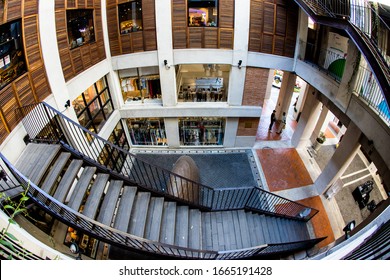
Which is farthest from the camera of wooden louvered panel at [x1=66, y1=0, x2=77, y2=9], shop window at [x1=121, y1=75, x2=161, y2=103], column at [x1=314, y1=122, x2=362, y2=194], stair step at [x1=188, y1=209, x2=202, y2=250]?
shop window at [x1=121, y1=75, x2=161, y2=103]

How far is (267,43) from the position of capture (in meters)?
8.38

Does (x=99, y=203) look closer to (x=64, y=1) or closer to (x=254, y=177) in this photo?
(x=64, y=1)

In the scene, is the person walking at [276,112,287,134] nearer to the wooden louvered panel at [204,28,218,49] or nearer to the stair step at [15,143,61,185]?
the wooden louvered panel at [204,28,218,49]

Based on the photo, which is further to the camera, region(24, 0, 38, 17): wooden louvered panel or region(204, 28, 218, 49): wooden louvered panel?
region(204, 28, 218, 49): wooden louvered panel

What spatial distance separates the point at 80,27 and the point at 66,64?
1460 millimetres

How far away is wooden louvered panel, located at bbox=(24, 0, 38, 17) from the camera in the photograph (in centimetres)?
500

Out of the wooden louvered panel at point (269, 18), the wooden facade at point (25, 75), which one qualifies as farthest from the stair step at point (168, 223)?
the wooden louvered panel at point (269, 18)

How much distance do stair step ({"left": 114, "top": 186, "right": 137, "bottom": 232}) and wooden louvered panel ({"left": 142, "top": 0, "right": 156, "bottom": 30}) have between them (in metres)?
5.83

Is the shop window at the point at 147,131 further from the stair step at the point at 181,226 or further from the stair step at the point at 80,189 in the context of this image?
the stair step at the point at 80,189

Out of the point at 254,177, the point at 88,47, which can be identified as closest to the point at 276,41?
the point at 254,177

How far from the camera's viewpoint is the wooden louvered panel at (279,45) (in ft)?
27.4

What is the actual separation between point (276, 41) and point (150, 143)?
23.8 feet

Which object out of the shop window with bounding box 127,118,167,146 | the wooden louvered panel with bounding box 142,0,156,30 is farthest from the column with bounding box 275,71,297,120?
the wooden louvered panel with bounding box 142,0,156,30

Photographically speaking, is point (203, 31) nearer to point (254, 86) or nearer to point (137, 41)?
point (137, 41)
